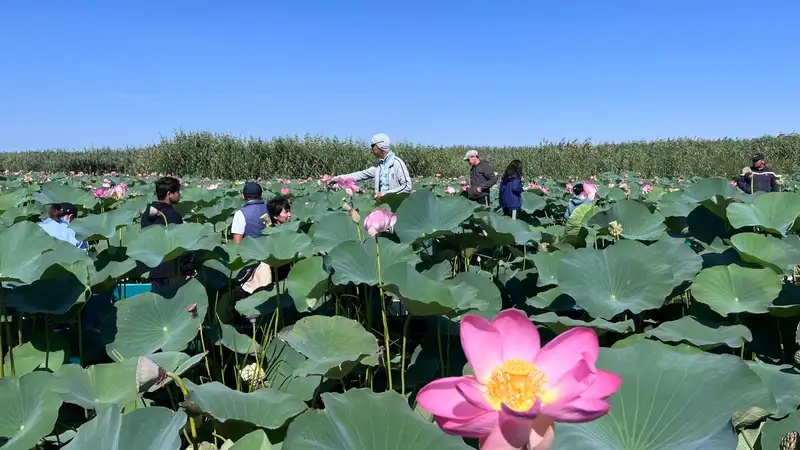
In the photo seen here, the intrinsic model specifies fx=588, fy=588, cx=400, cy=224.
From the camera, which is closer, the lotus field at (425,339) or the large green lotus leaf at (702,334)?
the lotus field at (425,339)

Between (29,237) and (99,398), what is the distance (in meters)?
0.58

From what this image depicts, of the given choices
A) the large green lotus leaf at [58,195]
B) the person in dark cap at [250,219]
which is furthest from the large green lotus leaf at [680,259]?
the large green lotus leaf at [58,195]

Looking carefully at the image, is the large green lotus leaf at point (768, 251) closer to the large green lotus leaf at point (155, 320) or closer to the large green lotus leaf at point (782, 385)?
the large green lotus leaf at point (782, 385)

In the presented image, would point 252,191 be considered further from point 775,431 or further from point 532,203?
point 775,431

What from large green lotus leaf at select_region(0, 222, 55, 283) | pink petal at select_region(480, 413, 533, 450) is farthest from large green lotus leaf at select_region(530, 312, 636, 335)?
large green lotus leaf at select_region(0, 222, 55, 283)

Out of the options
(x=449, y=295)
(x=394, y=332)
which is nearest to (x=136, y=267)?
(x=394, y=332)

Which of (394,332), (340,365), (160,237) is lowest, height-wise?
(394,332)

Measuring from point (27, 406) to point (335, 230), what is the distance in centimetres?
113

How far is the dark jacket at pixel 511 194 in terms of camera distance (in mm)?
5902

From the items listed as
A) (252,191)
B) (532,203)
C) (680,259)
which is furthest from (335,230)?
(532,203)

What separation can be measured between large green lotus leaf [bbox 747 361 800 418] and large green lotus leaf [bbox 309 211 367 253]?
1.30 meters

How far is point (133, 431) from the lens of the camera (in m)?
0.85

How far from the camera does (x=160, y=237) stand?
2014 mm

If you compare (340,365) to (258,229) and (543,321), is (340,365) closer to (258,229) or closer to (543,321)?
(543,321)
